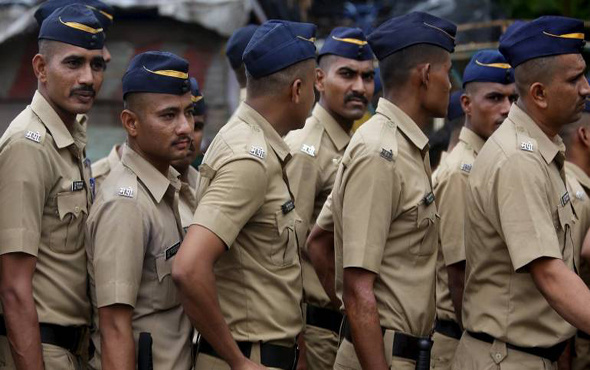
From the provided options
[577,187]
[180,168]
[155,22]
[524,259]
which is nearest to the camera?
[524,259]

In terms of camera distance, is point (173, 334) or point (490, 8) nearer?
point (173, 334)

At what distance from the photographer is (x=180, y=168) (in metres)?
6.68

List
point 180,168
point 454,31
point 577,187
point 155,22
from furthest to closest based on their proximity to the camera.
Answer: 1. point 155,22
2. point 180,168
3. point 577,187
4. point 454,31

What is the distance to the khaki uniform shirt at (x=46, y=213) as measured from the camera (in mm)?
4820

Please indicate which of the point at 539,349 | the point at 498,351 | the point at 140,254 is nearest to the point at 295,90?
the point at 140,254

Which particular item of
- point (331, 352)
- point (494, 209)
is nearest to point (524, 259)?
point (494, 209)

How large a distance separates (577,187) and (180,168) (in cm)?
242

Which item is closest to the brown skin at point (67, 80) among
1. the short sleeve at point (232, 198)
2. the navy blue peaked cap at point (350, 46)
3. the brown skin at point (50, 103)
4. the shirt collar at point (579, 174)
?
the brown skin at point (50, 103)

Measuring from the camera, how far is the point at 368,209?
4.64 metres

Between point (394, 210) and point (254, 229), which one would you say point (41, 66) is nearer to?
point (254, 229)

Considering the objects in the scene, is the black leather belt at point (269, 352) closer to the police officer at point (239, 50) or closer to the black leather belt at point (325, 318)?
the black leather belt at point (325, 318)

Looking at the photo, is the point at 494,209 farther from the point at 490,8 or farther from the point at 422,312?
the point at 490,8

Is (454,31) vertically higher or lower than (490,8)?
higher

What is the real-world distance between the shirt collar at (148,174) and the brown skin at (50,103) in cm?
51
